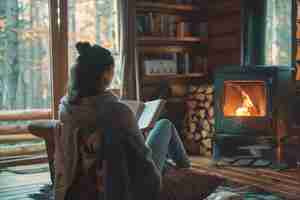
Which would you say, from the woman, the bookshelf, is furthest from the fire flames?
the woman

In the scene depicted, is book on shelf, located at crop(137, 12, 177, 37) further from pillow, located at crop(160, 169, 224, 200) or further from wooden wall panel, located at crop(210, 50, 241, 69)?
pillow, located at crop(160, 169, 224, 200)

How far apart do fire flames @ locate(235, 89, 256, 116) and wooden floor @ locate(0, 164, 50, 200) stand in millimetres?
1955

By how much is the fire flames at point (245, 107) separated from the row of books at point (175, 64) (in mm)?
1011

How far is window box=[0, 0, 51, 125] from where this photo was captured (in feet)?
14.9

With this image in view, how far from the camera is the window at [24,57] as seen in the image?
4.53 m

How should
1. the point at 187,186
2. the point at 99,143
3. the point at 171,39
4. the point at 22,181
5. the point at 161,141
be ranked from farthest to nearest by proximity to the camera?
the point at 171,39 → the point at 22,181 → the point at 161,141 → the point at 187,186 → the point at 99,143

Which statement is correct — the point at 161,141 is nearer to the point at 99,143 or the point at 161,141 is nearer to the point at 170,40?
the point at 99,143

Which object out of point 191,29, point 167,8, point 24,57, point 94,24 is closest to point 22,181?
point 24,57

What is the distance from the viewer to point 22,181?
3963 millimetres

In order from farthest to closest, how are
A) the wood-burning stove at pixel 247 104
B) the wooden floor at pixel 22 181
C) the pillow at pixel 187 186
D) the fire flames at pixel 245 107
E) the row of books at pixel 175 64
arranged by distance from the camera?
the row of books at pixel 175 64 → the fire flames at pixel 245 107 → the wood-burning stove at pixel 247 104 → the wooden floor at pixel 22 181 → the pillow at pixel 187 186

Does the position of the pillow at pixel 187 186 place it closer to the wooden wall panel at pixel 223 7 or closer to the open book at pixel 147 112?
the open book at pixel 147 112

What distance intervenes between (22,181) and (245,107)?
2.23 meters

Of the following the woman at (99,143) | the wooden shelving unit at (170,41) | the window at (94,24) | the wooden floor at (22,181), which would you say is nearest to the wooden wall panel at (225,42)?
the wooden shelving unit at (170,41)

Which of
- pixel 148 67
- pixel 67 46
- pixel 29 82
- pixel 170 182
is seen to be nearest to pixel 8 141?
pixel 29 82
